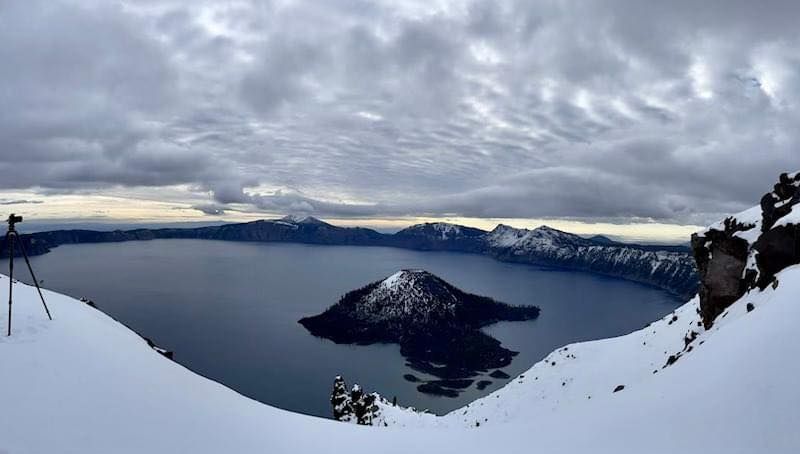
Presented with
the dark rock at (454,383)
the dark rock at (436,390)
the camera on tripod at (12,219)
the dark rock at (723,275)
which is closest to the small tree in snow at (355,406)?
the dark rock at (723,275)

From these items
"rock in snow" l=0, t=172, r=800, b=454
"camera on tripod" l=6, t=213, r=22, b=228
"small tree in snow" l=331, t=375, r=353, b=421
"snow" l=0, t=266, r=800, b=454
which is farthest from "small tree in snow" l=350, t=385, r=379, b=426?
"camera on tripod" l=6, t=213, r=22, b=228

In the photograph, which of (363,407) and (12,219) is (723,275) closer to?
→ (12,219)

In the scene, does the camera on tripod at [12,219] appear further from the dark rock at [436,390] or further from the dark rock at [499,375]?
the dark rock at [499,375]

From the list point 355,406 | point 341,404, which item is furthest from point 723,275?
point 341,404

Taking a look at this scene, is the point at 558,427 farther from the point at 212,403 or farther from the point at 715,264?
the point at 715,264

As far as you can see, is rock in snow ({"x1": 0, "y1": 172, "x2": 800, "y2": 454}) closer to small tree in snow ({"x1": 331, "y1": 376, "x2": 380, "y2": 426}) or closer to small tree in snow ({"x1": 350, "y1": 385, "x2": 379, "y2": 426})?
small tree in snow ({"x1": 350, "y1": 385, "x2": 379, "y2": 426})

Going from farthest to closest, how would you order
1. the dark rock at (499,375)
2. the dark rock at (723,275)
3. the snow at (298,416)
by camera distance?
the dark rock at (499,375)
the dark rock at (723,275)
the snow at (298,416)
